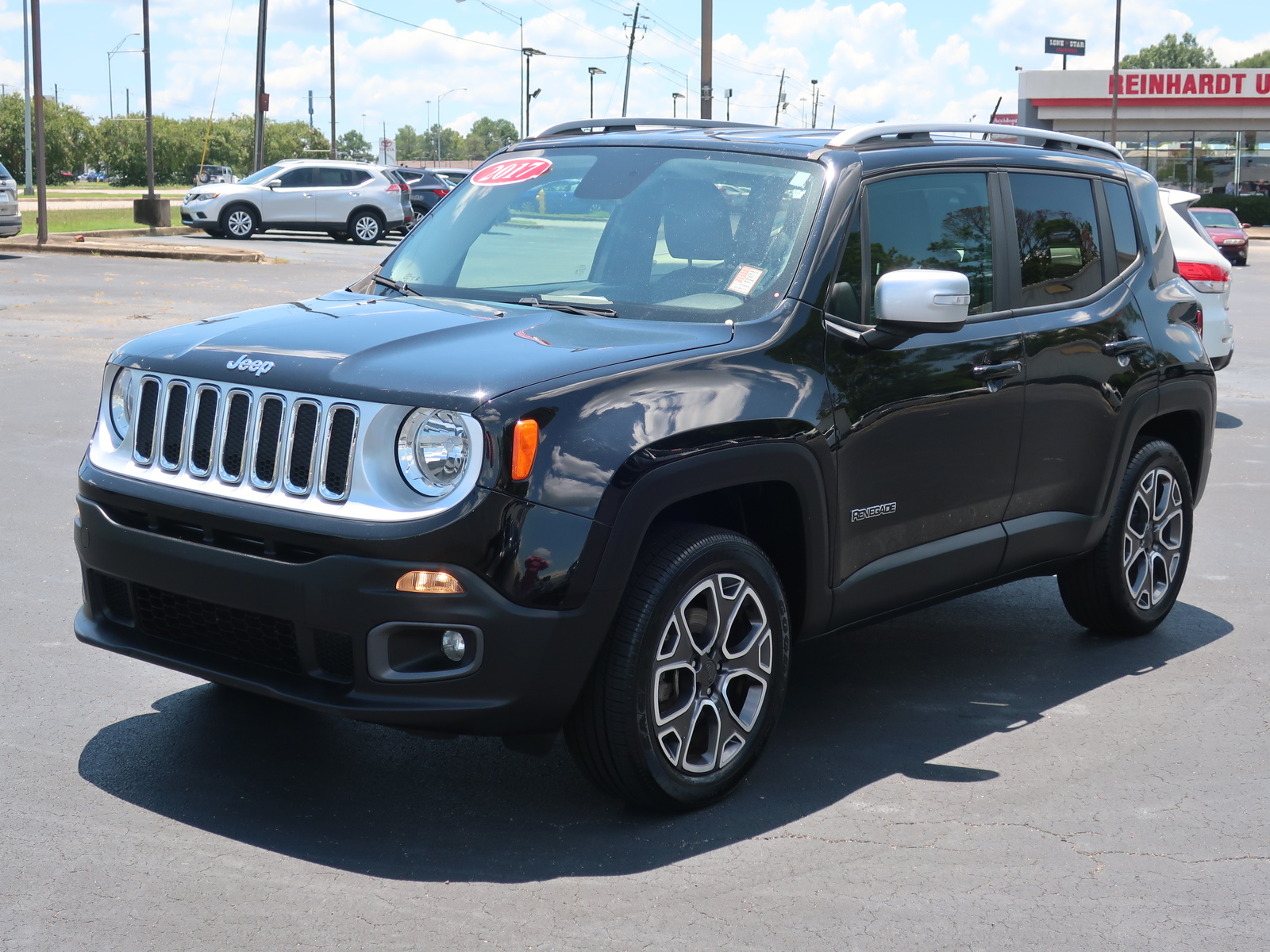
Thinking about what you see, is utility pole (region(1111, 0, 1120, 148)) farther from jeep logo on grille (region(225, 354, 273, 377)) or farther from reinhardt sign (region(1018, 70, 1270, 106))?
jeep logo on grille (region(225, 354, 273, 377))

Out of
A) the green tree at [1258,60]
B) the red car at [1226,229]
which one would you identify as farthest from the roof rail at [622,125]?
the green tree at [1258,60]

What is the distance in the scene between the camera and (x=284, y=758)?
4277 mm

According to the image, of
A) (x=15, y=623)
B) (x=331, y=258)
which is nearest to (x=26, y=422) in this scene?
(x=15, y=623)

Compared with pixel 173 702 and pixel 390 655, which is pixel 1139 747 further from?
pixel 173 702

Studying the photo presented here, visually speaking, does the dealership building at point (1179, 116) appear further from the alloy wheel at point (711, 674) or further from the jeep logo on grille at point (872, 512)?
the alloy wheel at point (711, 674)

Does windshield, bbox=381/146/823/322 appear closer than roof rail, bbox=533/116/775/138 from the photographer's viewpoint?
Yes

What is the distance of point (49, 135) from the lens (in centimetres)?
8450

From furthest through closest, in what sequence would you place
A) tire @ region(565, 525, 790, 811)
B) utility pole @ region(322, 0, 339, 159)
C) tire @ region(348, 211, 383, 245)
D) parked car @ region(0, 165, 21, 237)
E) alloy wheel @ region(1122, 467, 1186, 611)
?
utility pole @ region(322, 0, 339, 159), tire @ region(348, 211, 383, 245), parked car @ region(0, 165, 21, 237), alloy wheel @ region(1122, 467, 1186, 611), tire @ region(565, 525, 790, 811)

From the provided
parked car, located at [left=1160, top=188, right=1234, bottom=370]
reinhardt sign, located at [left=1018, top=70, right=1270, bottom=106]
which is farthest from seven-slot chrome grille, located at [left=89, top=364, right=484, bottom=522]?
reinhardt sign, located at [left=1018, top=70, right=1270, bottom=106]

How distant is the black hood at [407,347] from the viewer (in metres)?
3.55

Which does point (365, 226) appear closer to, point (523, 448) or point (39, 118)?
point (39, 118)

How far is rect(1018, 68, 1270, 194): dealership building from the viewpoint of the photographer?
6016 cm

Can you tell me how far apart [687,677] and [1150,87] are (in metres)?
64.8

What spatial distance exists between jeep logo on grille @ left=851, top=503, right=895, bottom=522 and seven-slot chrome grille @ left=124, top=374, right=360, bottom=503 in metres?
1.59
